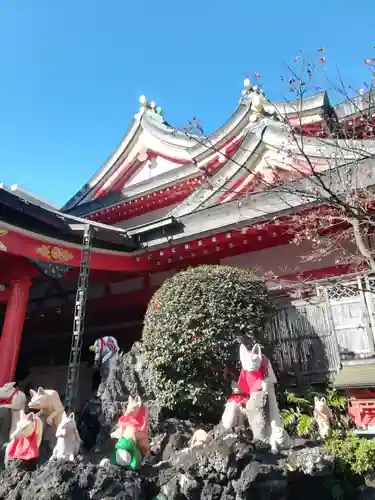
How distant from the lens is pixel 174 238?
29.8 feet

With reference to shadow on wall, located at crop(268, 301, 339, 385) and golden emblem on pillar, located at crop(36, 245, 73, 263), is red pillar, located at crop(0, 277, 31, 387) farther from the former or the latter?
shadow on wall, located at crop(268, 301, 339, 385)

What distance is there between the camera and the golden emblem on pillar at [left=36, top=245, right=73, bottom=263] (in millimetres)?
8516

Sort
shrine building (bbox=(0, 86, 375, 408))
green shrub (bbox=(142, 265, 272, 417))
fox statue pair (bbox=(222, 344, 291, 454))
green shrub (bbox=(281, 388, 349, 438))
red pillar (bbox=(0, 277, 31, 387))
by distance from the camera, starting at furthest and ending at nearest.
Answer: red pillar (bbox=(0, 277, 31, 387)) → shrine building (bbox=(0, 86, 375, 408)) → green shrub (bbox=(142, 265, 272, 417)) → green shrub (bbox=(281, 388, 349, 438)) → fox statue pair (bbox=(222, 344, 291, 454))

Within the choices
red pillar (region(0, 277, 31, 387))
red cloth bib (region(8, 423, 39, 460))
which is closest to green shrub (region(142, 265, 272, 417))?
red cloth bib (region(8, 423, 39, 460))

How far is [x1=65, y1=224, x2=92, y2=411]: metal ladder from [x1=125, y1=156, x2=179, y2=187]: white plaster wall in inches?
252

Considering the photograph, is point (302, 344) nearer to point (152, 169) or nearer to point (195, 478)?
point (195, 478)

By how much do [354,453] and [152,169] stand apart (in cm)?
1170

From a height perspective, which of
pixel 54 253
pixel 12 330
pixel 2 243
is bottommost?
pixel 12 330

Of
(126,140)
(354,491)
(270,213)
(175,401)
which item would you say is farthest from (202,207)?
(126,140)

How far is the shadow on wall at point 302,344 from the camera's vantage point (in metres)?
6.88

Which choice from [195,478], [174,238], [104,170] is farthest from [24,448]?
[104,170]

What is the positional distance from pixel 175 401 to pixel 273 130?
19.9ft

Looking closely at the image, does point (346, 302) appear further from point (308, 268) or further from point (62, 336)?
point (62, 336)

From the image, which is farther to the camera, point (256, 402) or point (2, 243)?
point (2, 243)
